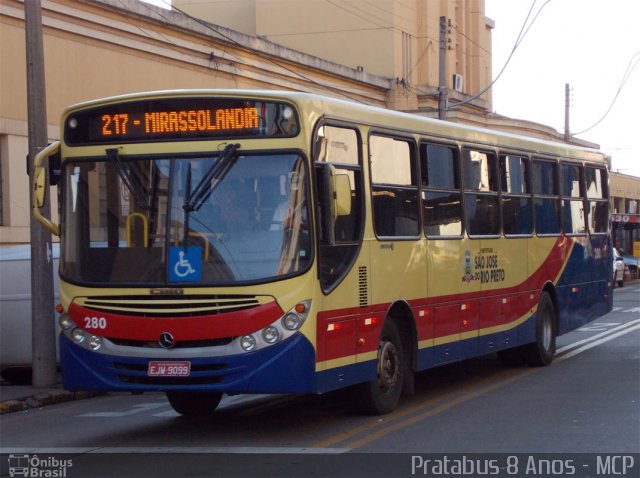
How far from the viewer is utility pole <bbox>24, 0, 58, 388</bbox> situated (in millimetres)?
14680

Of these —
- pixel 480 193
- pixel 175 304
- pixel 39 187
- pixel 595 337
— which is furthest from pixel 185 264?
pixel 595 337

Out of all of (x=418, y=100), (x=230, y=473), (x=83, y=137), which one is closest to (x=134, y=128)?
(x=83, y=137)

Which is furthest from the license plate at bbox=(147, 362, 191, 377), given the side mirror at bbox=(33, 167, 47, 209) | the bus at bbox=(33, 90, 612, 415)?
the side mirror at bbox=(33, 167, 47, 209)

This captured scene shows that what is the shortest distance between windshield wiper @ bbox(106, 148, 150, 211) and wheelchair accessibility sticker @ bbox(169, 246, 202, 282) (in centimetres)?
51

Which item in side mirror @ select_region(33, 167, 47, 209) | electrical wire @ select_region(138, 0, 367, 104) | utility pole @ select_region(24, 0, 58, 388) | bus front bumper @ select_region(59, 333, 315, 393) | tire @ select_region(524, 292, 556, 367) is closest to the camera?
bus front bumper @ select_region(59, 333, 315, 393)

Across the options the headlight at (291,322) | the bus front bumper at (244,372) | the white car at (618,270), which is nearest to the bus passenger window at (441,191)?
the headlight at (291,322)

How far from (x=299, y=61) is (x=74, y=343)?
875 inches

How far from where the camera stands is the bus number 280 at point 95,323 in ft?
33.3

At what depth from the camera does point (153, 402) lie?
13727mm

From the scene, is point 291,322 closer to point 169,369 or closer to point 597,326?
point 169,369

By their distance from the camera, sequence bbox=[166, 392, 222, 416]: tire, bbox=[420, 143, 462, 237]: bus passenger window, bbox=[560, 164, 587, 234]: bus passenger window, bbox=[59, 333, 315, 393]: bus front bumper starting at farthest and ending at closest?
1. bbox=[560, 164, 587, 234]: bus passenger window
2. bbox=[420, 143, 462, 237]: bus passenger window
3. bbox=[166, 392, 222, 416]: tire
4. bbox=[59, 333, 315, 393]: bus front bumper

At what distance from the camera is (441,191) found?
12930 millimetres

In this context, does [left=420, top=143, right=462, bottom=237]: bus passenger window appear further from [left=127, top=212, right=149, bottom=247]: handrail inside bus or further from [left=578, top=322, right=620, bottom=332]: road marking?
[left=578, top=322, right=620, bottom=332]: road marking

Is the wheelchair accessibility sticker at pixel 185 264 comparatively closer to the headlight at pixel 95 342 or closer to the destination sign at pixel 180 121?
the headlight at pixel 95 342
